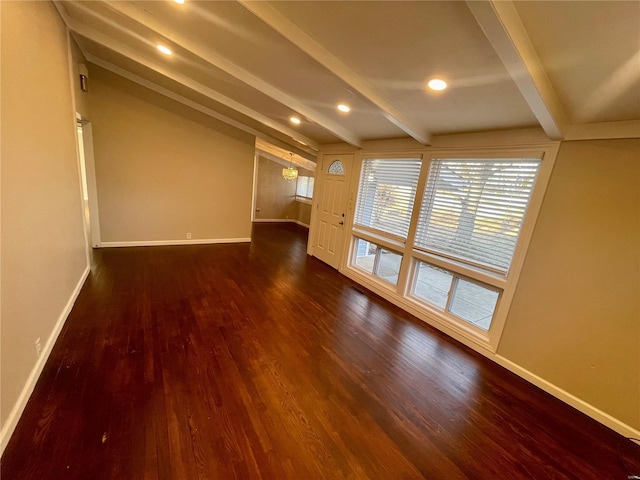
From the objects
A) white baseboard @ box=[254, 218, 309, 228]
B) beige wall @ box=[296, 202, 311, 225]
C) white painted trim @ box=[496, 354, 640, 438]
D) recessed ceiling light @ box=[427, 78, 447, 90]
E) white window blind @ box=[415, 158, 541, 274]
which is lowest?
white painted trim @ box=[496, 354, 640, 438]

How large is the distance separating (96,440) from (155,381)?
440 millimetres

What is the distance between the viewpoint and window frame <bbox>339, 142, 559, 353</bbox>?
2.25m

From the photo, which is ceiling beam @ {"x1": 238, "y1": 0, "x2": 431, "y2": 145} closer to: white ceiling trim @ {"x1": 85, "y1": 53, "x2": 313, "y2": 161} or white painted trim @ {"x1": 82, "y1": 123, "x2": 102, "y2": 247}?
white ceiling trim @ {"x1": 85, "y1": 53, "x2": 313, "y2": 161}

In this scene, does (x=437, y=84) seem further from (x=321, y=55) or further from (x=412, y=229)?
(x=412, y=229)

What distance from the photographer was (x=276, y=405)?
176 cm

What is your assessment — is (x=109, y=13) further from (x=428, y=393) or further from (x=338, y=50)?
(x=428, y=393)

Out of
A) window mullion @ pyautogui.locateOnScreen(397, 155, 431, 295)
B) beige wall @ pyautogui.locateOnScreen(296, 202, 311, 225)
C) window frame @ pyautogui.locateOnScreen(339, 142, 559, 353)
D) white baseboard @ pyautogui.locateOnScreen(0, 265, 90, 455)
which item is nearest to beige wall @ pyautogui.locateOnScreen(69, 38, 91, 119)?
white baseboard @ pyautogui.locateOnScreen(0, 265, 90, 455)

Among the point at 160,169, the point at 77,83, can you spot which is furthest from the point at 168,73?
the point at 160,169

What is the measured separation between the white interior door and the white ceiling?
1.20m

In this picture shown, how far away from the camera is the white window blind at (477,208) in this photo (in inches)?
94.0

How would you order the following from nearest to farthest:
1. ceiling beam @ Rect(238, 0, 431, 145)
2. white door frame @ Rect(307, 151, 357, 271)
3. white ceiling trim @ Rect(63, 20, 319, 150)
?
ceiling beam @ Rect(238, 0, 431, 145) < white ceiling trim @ Rect(63, 20, 319, 150) < white door frame @ Rect(307, 151, 357, 271)

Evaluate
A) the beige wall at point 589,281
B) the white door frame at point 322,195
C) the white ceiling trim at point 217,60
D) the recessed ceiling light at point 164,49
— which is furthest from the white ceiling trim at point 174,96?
the beige wall at point 589,281

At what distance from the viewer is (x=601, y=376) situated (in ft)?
6.41

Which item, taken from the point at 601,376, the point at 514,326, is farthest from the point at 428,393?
the point at 601,376
